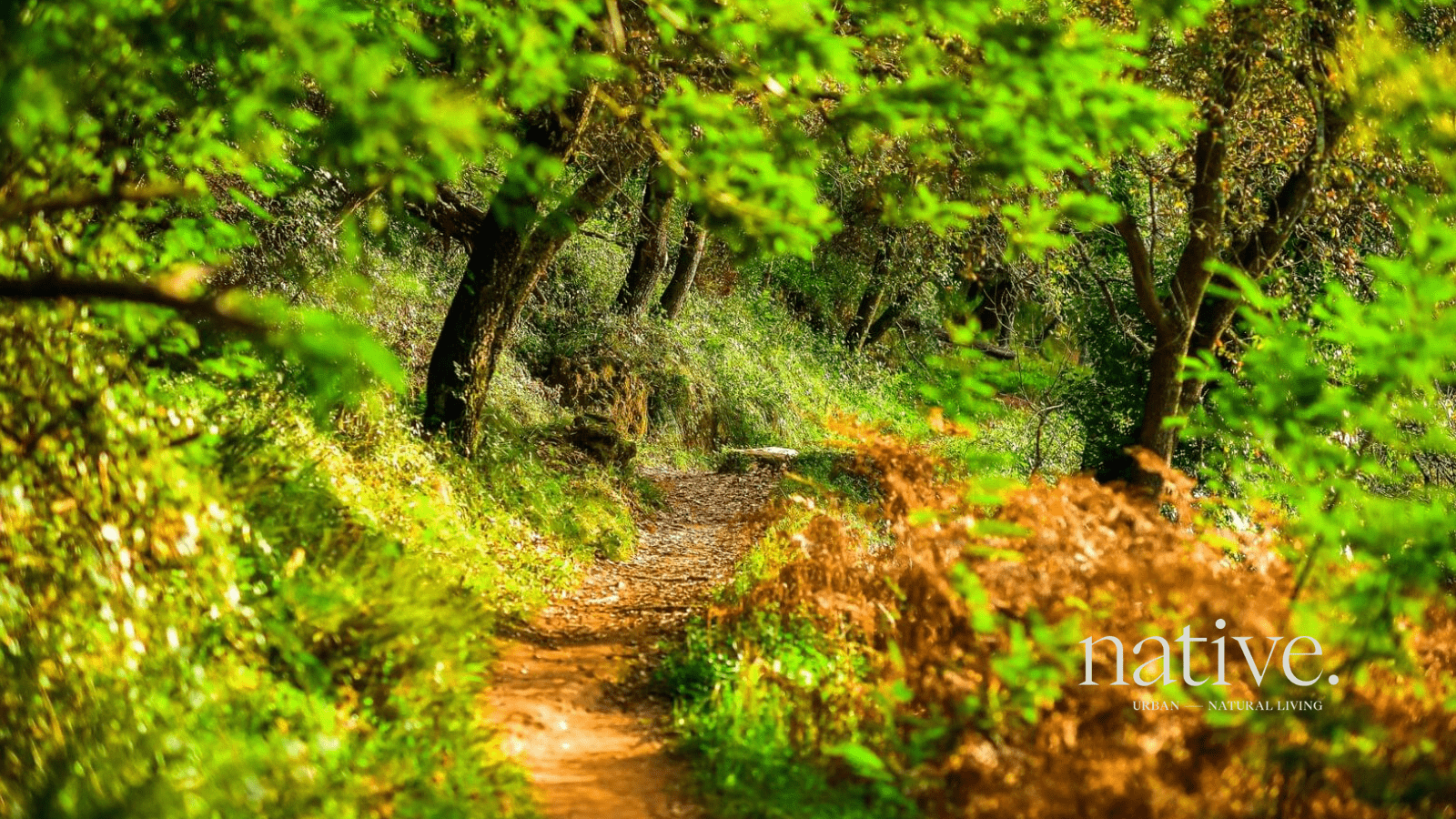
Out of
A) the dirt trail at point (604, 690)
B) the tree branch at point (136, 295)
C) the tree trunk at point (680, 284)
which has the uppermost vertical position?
the tree trunk at point (680, 284)

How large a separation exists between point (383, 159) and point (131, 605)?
90.4 inches

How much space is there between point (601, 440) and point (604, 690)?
26.6 ft

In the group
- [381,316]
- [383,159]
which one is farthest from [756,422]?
[383,159]

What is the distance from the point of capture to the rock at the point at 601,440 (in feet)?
50.3

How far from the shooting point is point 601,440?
1549cm

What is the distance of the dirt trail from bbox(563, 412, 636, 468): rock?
2.38 m

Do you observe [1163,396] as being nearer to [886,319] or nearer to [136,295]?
[136,295]

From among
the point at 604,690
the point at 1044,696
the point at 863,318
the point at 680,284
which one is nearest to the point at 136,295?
the point at 1044,696

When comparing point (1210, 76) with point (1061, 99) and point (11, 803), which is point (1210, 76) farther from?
point (11, 803)

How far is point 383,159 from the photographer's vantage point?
4.47m

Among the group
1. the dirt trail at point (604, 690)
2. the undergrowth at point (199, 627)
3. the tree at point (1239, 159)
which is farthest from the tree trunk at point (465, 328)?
the tree at point (1239, 159)

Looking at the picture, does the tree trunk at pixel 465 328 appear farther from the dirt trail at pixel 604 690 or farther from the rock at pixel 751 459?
the rock at pixel 751 459

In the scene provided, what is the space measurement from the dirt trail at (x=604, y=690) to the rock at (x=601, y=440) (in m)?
2.38

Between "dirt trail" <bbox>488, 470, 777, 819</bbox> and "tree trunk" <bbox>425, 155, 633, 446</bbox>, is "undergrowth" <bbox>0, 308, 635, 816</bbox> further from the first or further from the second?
"tree trunk" <bbox>425, 155, 633, 446</bbox>
